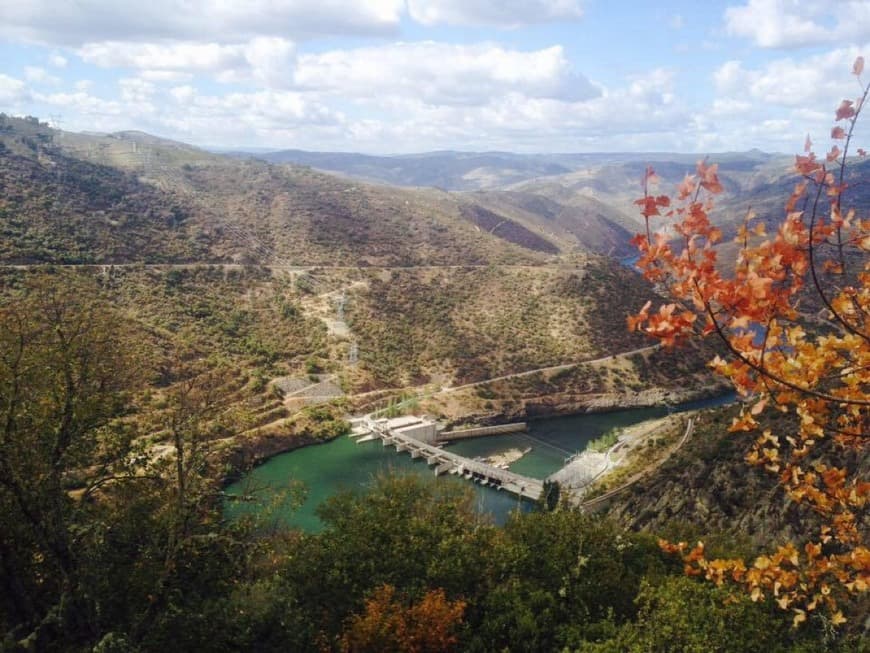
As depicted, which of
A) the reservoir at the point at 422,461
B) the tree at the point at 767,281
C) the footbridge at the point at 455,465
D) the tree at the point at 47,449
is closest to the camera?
the tree at the point at 767,281

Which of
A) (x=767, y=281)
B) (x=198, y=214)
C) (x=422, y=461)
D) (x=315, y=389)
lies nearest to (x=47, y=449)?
(x=767, y=281)

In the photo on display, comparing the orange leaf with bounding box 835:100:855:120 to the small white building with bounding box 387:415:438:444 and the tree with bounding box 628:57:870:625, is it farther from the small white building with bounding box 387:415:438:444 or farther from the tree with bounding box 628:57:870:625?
the small white building with bounding box 387:415:438:444

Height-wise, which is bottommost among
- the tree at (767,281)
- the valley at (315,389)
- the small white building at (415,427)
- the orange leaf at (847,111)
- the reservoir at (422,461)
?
the reservoir at (422,461)

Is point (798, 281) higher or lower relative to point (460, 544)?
higher

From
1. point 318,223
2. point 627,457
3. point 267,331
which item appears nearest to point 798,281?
point 627,457

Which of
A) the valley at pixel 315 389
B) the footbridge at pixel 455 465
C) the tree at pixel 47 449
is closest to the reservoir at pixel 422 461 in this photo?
the valley at pixel 315 389

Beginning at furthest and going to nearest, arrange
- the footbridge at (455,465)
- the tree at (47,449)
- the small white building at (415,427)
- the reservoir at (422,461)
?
the small white building at (415,427), the footbridge at (455,465), the reservoir at (422,461), the tree at (47,449)

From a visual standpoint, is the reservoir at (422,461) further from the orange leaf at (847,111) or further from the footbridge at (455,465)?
the orange leaf at (847,111)

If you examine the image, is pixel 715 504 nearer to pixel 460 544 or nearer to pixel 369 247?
pixel 460 544
